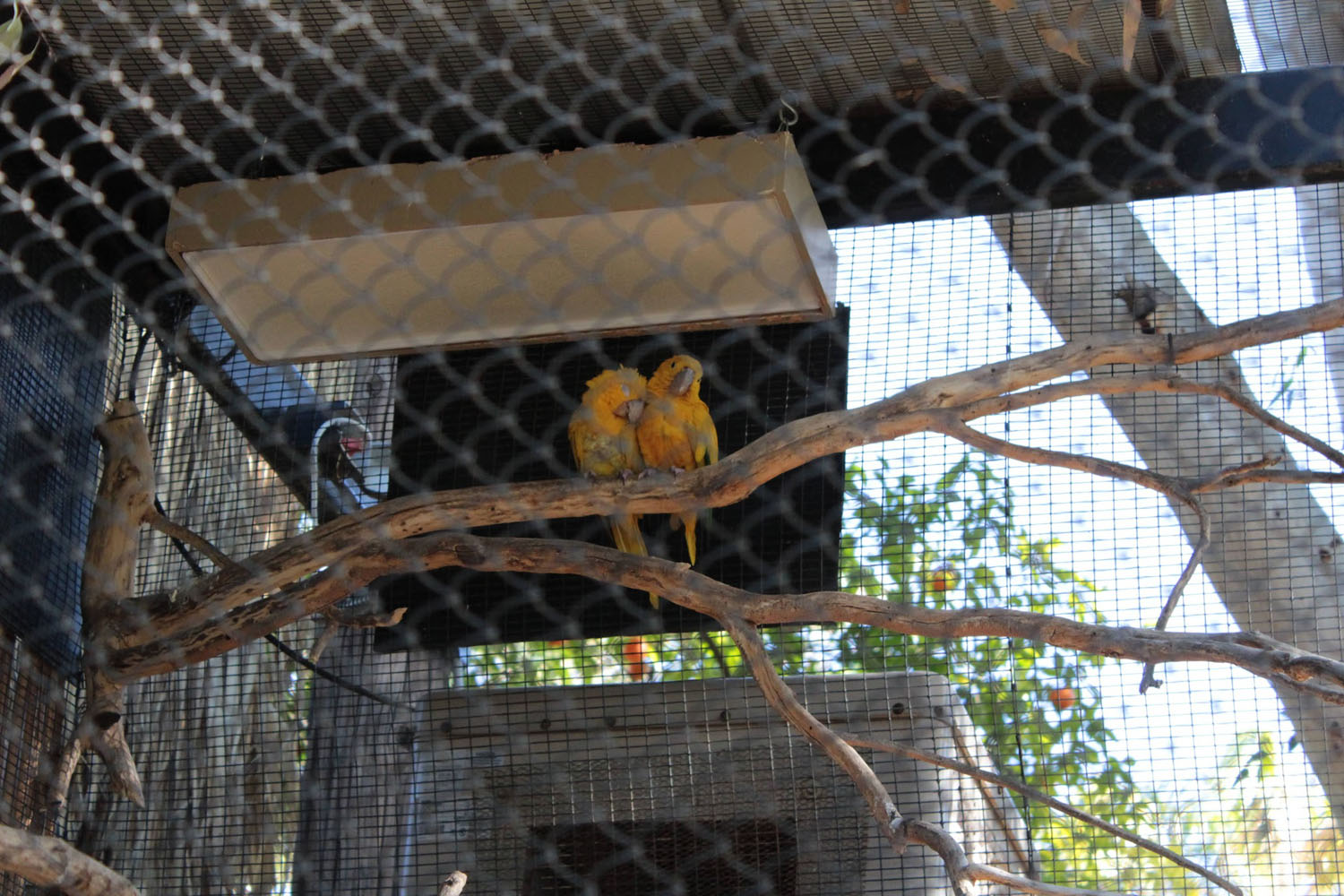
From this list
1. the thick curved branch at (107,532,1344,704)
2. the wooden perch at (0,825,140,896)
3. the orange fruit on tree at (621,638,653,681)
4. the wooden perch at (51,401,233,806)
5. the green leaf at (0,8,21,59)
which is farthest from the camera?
the orange fruit on tree at (621,638,653,681)

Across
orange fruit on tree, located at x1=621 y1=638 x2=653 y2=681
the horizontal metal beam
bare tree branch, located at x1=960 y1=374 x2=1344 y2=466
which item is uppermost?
the horizontal metal beam

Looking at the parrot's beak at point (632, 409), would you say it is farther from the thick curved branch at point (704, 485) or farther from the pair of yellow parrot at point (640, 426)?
the thick curved branch at point (704, 485)

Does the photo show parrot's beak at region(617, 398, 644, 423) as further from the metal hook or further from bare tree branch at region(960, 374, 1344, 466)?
bare tree branch at region(960, 374, 1344, 466)

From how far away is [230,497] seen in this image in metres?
3.14

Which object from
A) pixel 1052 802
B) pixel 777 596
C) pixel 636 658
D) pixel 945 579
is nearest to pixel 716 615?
pixel 777 596

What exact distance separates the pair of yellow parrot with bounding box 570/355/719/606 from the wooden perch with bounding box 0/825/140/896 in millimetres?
1185

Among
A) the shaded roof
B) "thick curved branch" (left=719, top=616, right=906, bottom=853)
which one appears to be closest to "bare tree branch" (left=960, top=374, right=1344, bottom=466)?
"thick curved branch" (left=719, top=616, right=906, bottom=853)

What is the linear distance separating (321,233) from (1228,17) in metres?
1.48

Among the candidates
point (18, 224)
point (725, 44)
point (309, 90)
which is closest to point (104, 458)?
point (18, 224)

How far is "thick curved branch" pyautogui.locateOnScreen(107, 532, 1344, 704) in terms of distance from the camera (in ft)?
5.47

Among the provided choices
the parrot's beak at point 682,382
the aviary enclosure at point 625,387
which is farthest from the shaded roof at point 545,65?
the parrot's beak at point 682,382

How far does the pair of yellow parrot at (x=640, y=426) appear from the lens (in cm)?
273

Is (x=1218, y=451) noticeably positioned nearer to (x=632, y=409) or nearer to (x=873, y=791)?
(x=632, y=409)

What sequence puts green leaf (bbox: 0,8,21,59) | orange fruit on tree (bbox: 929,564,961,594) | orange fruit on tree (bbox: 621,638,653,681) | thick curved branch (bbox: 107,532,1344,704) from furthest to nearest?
orange fruit on tree (bbox: 621,638,653,681)
orange fruit on tree (bbox: 929,564,961,594)
green leaf (bbox: 0,8,21,59)
thick curved branch (bbox: 107,532,1344,704)
